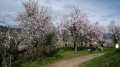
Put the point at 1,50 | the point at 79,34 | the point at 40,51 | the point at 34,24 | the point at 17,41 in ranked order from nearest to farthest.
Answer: the point at 1,50 < the point at 17,41 < the point at 34,24 < the point at 40,51 < the point at 79,34

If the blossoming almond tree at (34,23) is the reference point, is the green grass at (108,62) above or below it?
below

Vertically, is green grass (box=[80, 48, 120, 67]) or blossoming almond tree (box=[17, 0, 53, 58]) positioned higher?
blossoming almond tree (box=[17, 0, 53, 58])

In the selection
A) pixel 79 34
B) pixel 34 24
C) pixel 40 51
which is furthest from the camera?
pixel 79 34

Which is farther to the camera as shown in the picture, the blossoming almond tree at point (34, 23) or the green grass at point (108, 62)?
the blossoming almond tree at point (34, 23)

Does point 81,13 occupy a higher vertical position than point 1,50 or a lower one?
higher

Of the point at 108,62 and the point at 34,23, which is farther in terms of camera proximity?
the point at 34,23

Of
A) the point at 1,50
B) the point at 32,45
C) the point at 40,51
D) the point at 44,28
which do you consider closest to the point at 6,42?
the point at 1,50

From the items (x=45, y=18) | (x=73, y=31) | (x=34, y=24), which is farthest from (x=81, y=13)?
(x=34, y=24)

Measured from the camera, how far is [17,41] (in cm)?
1170

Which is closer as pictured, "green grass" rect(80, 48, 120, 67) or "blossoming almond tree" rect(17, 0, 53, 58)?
"green grass" rect(80, 48, 120, 67)

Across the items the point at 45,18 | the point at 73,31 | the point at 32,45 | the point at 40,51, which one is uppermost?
the point at 45,18

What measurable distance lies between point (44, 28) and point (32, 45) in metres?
2.90

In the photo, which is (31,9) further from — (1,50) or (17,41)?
(1,50)

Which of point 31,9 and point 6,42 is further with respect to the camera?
point 31,9
